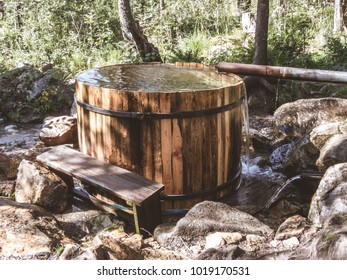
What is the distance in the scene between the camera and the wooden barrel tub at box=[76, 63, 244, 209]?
3.88 m

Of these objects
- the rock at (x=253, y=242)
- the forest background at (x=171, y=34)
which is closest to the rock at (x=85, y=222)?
the rock at (x=253, y=242)

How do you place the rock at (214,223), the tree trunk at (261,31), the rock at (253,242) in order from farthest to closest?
the tree trunk at (261,31) < the rock at (214,223) < the rock at (253,242)

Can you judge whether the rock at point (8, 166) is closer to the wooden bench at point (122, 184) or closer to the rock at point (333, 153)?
the wooden bench at point (122, 184)

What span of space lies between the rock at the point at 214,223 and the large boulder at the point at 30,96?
4860 mm

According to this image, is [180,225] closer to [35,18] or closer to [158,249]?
[158,249]

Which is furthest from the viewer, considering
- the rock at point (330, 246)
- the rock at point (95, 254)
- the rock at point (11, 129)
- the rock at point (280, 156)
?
the rock at point (11, 129)

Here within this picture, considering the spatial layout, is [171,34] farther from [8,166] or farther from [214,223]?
[214,223]

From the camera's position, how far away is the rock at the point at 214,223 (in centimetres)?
358

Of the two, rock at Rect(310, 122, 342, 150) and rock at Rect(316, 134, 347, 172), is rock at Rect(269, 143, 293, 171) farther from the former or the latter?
rock at Rect(316, 134, 347, 172)

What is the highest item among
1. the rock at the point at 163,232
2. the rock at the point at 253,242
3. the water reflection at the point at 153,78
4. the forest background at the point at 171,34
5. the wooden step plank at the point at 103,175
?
the forest background at the point at 171,34

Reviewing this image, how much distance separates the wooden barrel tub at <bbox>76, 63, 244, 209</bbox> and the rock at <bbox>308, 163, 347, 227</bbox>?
3.86ft

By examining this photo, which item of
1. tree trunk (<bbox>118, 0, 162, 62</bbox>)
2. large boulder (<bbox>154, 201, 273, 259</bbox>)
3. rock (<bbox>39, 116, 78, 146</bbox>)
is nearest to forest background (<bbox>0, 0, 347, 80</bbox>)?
tree trunk (<bbox>118, 0, 162, 62</bbox>)

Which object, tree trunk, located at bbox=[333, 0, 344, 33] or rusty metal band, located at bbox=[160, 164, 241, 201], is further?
tree trunk, located at bbox=[333, 0, 344, 33]

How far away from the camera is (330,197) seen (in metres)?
3.31
